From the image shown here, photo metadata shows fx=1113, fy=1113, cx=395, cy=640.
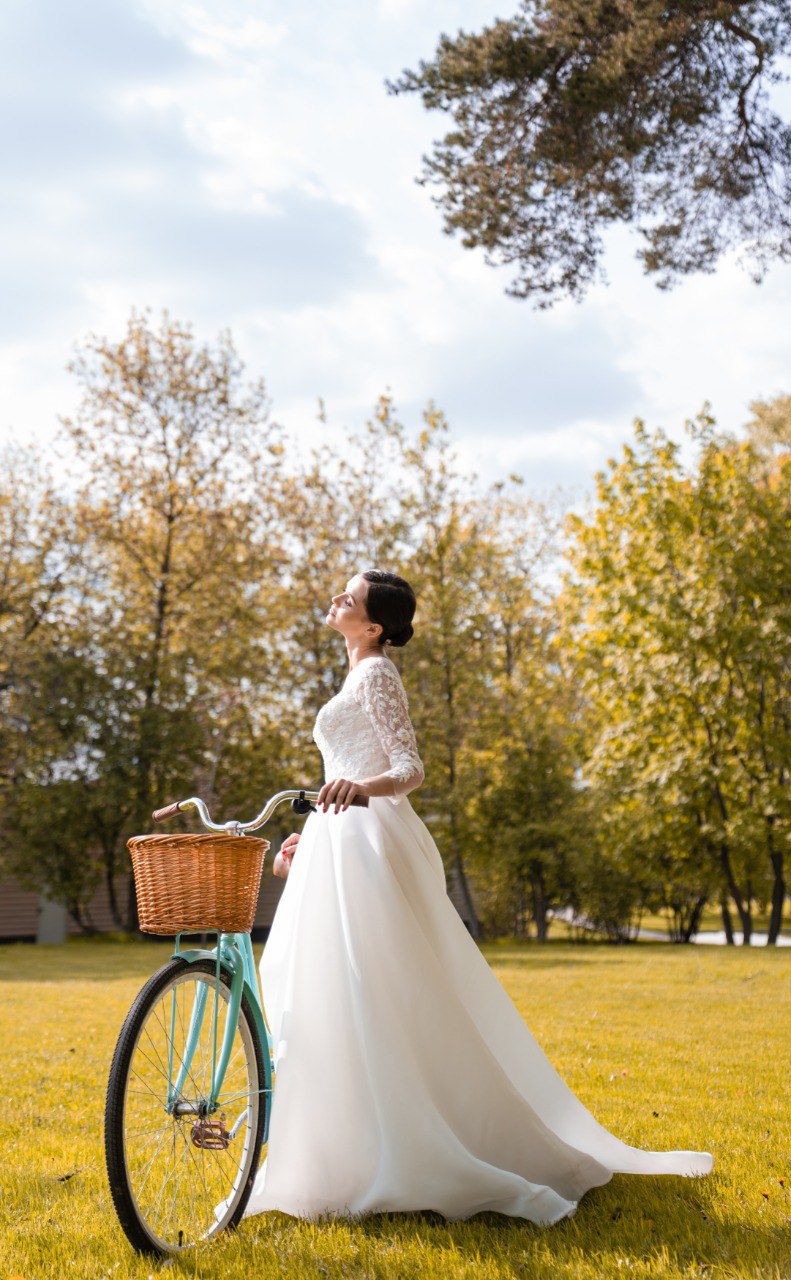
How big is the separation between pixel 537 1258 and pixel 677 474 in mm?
→ 19317

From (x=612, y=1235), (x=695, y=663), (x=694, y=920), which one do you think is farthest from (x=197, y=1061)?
(x=694, y=920)

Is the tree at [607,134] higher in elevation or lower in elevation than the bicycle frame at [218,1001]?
higher

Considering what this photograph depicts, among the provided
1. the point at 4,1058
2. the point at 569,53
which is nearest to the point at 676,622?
the point at 569,53

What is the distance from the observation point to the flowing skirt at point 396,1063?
3623 mm

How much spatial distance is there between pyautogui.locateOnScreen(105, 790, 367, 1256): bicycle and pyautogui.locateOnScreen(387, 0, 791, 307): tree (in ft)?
28.5

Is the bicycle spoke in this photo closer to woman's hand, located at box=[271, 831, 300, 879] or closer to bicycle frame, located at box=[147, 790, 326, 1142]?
bicycle frame, located at box=[147, 790, 326, 1142]

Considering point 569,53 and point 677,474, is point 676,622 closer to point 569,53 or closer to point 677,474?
point 677,474

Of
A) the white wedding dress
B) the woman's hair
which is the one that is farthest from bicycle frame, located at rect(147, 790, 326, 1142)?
the woman's hair

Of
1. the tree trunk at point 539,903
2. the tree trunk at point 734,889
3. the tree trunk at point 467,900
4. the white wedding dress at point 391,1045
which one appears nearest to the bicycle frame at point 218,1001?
the white wedding dress at point 391,1045

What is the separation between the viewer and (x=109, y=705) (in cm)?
2069

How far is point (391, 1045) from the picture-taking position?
368 cm

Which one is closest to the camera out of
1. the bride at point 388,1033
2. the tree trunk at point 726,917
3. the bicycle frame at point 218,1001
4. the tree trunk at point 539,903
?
the bicycle frame at point 218,1001

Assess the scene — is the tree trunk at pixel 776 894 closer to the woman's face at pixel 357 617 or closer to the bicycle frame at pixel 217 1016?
the woman's face at pixel 357 617

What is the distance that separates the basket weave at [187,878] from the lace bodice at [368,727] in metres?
0.61
